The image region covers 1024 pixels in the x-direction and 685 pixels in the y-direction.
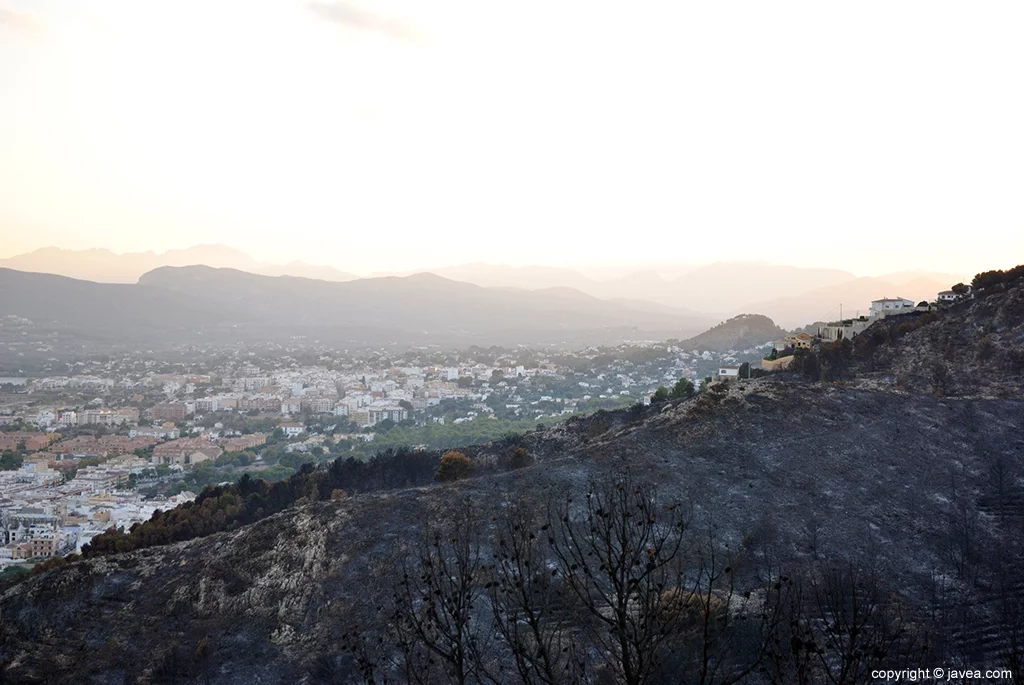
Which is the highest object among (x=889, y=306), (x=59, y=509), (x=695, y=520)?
(x=889, y=306)

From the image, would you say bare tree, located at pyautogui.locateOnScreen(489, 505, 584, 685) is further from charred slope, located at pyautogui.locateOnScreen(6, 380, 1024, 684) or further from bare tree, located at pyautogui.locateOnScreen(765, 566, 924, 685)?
charred slope, located at pyautogui.locateOnScreen(6, 380, 1024, 684)

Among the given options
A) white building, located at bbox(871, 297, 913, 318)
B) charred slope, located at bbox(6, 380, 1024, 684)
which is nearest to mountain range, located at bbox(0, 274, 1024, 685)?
charred slope, located at bbox(6, 380, 1024, 684)

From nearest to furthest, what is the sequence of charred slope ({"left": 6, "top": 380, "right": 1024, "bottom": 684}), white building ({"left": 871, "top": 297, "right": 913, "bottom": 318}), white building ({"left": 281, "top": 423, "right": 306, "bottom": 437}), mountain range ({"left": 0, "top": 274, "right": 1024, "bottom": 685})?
mountain range ({"left": 0, "top": 274, "right": 1024, "bottom": 685}), charred slope ({"left": 6, "top": 380, "right": 1024, "bottom": 684}), white building ({"left": 871, "top": 297, "right": 913, "bottom": 318}), white building ({"left": 281, "top": 423, "right": 306, "bottom": 437})

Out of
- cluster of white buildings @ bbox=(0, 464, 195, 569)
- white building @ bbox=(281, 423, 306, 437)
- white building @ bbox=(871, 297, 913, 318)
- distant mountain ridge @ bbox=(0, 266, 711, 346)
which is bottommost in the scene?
white building @ bbox=(281, 423, 306, 437)

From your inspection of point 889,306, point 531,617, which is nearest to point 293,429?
point 889,306

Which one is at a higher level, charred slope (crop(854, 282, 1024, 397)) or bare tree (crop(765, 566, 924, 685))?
charred slope (crop(854, 282, 1024, 397))

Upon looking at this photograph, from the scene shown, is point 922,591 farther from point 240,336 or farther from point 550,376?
point 240,336

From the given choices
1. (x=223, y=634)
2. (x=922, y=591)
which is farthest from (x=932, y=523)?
(x=223, y=634)

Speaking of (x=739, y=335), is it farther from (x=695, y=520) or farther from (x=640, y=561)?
(x=640, y=561)
